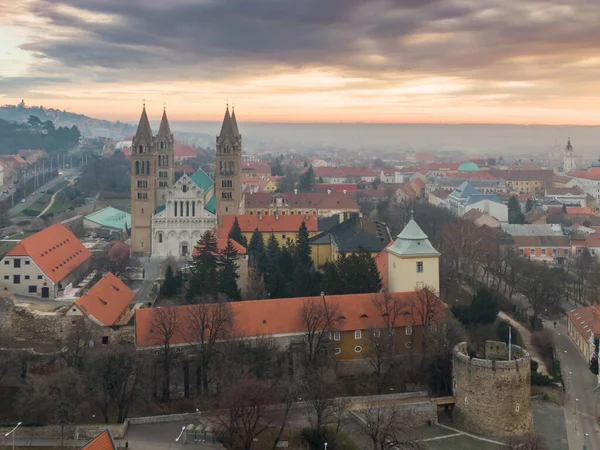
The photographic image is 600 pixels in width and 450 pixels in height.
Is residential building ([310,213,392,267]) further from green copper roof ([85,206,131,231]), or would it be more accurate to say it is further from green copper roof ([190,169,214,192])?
green copper roof ([85,206,131,231])

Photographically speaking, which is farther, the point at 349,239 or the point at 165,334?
the point at 349,239

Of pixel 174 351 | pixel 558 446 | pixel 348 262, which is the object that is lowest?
pixel 558 446

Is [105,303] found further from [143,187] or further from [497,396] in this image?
[143,187]

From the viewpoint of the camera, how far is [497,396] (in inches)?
1278

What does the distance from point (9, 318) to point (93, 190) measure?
6511cm

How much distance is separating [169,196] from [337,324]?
33057 mm

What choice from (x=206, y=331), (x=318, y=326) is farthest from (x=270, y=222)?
(x=206, y=331)

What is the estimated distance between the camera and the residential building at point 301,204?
8686 cm

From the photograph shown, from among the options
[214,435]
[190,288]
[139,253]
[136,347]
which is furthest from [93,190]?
[214,435]

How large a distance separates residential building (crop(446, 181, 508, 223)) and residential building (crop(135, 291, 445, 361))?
54.8m

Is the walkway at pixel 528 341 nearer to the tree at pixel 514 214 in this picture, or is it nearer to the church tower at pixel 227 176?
the church tower at pixel 227 176

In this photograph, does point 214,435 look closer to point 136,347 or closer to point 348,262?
point 136,347

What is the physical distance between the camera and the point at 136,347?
115 ft

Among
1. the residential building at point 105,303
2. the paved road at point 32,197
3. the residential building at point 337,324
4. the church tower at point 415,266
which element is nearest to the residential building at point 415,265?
the church tower at point 415,266
